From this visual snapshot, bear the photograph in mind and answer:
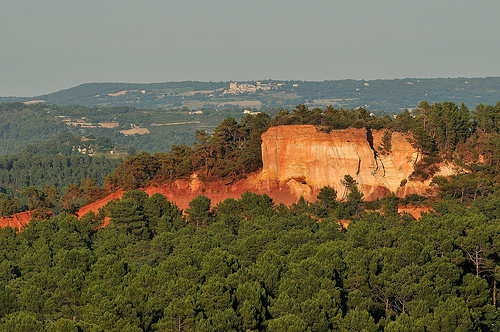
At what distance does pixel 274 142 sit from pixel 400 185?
17639 mm

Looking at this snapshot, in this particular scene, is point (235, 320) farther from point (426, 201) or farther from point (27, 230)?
point (426, 201)

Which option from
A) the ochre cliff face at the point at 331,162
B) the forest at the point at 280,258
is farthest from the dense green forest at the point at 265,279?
the ochre cliff face at the point at 331,162

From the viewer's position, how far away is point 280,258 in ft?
189

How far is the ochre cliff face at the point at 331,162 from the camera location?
3509 inches

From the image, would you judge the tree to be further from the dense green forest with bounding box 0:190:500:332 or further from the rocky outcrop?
the rocky outcrop

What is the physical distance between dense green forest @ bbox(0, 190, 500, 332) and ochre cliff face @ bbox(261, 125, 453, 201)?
1489 centimetres

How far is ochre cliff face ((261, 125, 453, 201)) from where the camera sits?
3509 inches

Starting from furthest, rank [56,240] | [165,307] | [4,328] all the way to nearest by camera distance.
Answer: [56,240]
[165,307]
[4,328]

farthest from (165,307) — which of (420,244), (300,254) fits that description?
(420,244)

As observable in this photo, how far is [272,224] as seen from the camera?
242ft

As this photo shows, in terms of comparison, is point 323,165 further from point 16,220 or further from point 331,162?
point 16,220

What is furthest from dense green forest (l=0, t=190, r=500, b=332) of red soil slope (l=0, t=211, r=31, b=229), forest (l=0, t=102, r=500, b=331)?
red soil slope (l=0, t=211, r=31, b=229)

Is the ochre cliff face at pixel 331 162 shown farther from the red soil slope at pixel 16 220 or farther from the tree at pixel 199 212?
the red soil slope at pixel 16 220

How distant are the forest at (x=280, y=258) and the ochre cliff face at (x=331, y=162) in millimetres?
1649
